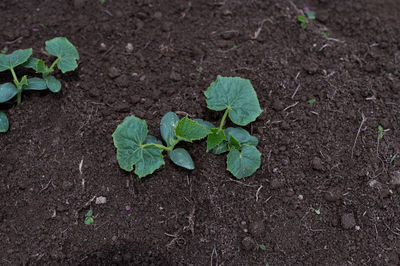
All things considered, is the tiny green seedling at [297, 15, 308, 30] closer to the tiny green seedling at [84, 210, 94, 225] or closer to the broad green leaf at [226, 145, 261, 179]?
the broad green leaf at [226, 145, 261, 179]

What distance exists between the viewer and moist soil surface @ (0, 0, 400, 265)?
7.77ft

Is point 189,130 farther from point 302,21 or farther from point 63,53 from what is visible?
point 302,21

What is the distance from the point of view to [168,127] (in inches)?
102

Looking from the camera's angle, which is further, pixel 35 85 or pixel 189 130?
pixel 35 85

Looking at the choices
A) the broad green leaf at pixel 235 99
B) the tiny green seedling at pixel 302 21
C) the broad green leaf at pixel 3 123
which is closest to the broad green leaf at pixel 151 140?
the broad green leaf at pixel 235 99

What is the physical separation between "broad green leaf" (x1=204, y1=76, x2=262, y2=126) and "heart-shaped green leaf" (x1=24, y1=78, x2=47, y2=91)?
3.76 ft

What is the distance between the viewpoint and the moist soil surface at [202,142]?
2367mm

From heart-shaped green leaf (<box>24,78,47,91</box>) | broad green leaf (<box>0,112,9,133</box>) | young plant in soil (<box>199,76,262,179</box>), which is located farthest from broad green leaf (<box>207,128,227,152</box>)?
broad green leaf (<box>0,112,9,133</box>)

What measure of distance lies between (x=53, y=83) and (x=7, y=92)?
30cm

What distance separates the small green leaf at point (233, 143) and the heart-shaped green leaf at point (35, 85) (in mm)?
1361

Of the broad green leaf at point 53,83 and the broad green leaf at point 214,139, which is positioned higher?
the broad green leaf at point 214,139

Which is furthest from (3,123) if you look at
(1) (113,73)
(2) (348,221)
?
(2) (348,221)

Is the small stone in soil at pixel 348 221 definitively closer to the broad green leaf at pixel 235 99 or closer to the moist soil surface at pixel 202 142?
the moist soil surface at pixel 202 142

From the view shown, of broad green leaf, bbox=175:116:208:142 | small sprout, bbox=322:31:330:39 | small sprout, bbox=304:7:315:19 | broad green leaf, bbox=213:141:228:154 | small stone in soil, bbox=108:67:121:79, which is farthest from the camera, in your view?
small sprout, bbox=304:7:315:19
